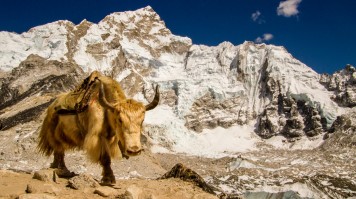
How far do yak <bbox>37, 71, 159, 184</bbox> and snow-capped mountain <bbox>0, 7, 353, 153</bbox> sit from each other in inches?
5299

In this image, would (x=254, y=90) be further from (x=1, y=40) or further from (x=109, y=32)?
(x=1, y=40)

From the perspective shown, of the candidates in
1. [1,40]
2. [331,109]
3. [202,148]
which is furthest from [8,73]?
[331,109]

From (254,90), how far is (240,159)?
214ft

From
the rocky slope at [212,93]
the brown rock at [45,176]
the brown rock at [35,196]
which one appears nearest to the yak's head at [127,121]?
the brown rock at [45,176]

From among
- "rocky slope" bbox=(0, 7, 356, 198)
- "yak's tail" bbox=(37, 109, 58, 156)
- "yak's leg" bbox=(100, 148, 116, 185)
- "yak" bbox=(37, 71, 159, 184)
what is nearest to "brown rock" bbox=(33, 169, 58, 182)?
"yak" bbox=(37, 71, 159, 184)

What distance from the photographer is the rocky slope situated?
452 ft

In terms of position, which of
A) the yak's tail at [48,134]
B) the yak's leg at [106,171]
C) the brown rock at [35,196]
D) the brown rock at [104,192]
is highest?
the yak's tail at [48,134]

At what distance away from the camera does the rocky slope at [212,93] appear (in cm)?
13762

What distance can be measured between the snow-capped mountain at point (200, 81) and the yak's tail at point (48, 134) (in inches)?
5282

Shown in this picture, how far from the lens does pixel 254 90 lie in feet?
595

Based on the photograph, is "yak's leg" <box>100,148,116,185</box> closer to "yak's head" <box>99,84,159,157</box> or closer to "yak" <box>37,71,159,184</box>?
"yak" <box>37,71,159,184</box>

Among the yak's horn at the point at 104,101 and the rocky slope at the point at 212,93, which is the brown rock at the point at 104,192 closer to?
the yak's horn at the point at 104,101

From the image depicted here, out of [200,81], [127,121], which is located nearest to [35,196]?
[127,121]

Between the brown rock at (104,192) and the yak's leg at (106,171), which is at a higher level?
the yak's leg at (106,171)
